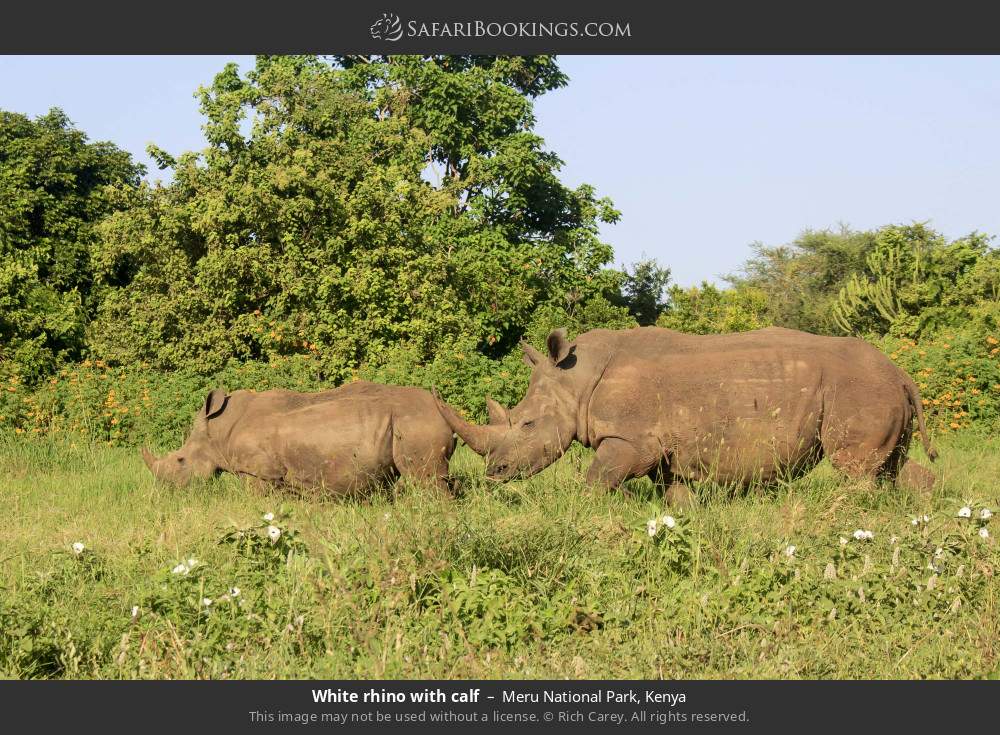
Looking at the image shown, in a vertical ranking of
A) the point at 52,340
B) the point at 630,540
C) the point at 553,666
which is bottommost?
the point at 553,666

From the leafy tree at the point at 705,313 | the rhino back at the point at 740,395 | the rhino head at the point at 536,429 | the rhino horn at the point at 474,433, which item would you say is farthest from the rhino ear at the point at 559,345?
the leafy tree at the point at 705,313

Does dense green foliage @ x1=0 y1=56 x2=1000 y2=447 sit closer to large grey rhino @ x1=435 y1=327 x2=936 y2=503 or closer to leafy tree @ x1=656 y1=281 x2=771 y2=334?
leafy tree @ x1=656 y1=281 x2=771 y2=334

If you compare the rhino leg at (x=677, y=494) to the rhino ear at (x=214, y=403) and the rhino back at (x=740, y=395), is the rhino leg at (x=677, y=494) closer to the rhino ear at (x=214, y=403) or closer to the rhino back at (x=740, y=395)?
the rhino back at (x=740, y=395)

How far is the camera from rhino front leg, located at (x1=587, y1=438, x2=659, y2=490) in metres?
8.86

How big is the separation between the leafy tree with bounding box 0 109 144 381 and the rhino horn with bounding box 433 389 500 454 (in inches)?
465

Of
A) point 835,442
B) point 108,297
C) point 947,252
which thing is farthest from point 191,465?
point 947,252

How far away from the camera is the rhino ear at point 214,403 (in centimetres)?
1018

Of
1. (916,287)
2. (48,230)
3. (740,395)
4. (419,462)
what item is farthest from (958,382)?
(48,230)

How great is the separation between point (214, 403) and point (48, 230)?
15.4 metres

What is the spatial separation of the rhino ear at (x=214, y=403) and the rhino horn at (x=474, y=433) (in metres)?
2.13

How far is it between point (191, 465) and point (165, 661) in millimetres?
4726

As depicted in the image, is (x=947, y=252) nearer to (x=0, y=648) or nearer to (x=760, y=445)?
(x=760, y=445)

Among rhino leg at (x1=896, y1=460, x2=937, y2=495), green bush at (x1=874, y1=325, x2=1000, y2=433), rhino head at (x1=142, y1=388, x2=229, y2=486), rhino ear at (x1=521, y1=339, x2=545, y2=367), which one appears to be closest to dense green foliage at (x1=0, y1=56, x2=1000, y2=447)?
green bush at (x1=874, y1=325, x2=1000, y2=433)

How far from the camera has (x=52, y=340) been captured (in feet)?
71.5
